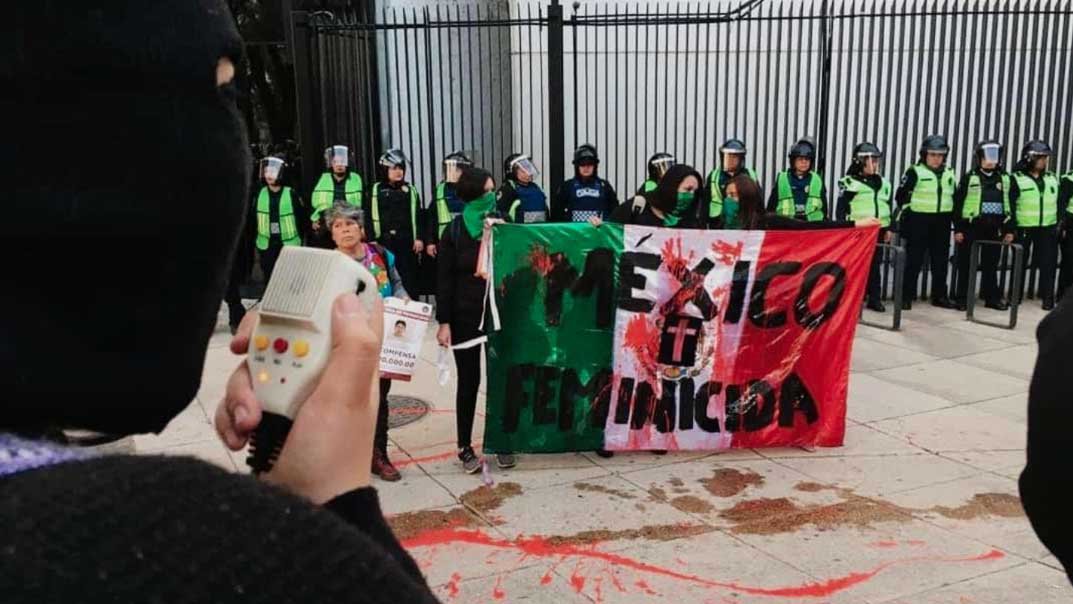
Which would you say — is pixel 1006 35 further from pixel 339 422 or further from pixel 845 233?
pixel 339 422

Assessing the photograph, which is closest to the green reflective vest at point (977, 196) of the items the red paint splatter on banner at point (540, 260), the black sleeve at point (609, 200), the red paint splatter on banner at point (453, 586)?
the black sleeve at point (609, 200)

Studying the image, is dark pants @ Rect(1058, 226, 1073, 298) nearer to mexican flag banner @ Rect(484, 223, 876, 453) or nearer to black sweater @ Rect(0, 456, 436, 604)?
mexican flag banner @ Rect(484, 223, 876, 453)

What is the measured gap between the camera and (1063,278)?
40.2ft

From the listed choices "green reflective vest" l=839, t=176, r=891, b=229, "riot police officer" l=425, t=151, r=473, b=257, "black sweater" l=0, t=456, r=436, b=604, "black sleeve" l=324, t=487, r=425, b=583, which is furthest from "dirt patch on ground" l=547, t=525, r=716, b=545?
"green reflective vest" l=839, t=176, r=891, b=229

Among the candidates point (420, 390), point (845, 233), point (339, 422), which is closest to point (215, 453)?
point (420, 390)

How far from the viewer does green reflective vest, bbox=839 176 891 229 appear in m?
11.5

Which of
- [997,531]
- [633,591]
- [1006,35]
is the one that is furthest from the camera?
[1006,35]

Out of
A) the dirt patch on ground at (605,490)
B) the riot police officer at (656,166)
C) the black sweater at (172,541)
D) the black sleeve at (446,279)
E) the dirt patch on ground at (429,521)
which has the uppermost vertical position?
the riot police officer at (656,166)

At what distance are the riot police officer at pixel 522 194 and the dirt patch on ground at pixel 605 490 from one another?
4.86 m

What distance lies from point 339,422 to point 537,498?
14.8ft

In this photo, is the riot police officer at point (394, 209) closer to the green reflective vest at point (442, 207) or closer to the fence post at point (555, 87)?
the green reflective vest at point (442, 207)

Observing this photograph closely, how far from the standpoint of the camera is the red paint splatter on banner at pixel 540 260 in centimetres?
594

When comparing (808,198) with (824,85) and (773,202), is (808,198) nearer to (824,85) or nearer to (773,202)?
(773,202)

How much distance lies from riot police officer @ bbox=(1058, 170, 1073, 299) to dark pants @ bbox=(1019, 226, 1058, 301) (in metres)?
0.27
